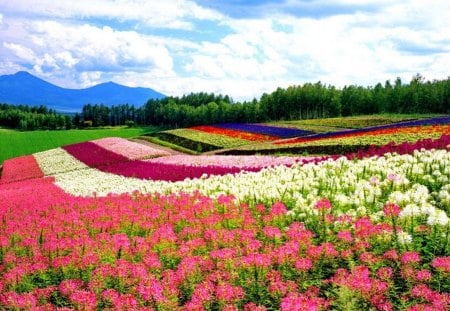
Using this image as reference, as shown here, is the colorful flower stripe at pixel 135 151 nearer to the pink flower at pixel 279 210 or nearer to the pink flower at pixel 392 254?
the pink flower at pixel 279 210

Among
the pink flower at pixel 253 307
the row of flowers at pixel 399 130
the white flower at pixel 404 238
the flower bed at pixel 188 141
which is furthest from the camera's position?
the flower bed at pixel 188 141

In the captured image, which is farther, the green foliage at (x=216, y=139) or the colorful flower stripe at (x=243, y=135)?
the colorful flower stripe at (x=243, y=135)

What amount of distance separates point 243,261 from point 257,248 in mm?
750

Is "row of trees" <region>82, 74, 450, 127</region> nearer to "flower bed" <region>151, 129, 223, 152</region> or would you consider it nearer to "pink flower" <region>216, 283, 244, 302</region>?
"flower bed" <region>151, 129, 223, 152</region>

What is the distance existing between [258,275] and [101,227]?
4.24 meters

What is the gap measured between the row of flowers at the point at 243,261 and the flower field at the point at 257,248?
0.02m

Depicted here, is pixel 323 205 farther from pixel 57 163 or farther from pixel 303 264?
pixel 57 163

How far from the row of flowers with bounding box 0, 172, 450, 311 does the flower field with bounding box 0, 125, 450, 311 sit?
0.06 feet

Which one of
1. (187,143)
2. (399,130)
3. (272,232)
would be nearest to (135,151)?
(187,143)

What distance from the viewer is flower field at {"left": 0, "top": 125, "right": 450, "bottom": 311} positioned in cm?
595

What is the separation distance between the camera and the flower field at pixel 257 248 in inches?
234

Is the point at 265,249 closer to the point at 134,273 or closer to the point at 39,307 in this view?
the point at 134,273

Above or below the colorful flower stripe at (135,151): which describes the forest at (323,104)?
above

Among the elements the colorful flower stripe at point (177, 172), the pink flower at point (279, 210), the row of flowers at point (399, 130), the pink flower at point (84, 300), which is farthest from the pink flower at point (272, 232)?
the row of flowers at point (399, 130)
